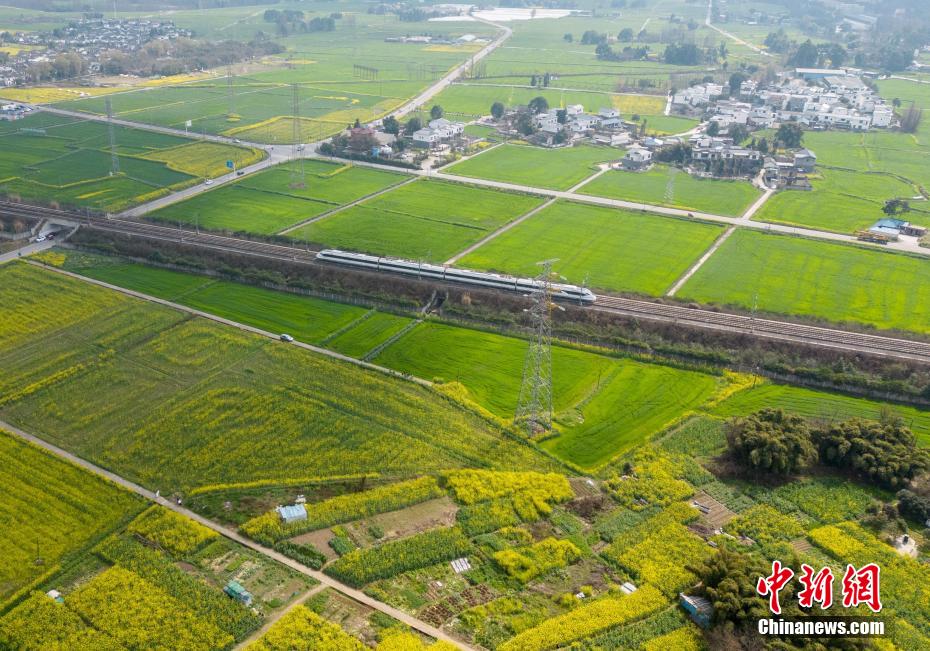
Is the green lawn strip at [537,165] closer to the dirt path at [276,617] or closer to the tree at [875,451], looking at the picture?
the tree at [875,451]

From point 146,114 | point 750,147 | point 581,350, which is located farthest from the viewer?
point 146,114

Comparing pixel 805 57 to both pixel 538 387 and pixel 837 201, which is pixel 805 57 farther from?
pixel 538 387

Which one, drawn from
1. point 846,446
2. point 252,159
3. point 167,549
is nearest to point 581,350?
point 846,446

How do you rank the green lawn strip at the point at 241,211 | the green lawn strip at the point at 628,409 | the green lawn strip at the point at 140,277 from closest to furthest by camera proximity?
the green lawn strip at the point at 628,409, the green lawn strip at the point at 140,277, the green lawn strip at the point at 241,211

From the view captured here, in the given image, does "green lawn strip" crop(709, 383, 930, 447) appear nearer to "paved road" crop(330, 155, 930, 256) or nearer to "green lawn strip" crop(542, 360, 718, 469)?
"green lawn strip" crop(542, 360, 718, 469)

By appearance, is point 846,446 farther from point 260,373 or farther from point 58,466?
point 58,466

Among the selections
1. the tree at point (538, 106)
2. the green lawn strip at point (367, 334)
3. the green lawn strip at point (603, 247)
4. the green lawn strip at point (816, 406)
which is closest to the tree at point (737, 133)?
the tree at point (538, 106)
